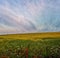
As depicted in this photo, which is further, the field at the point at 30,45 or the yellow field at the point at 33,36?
the yellow field at the point at 33,36

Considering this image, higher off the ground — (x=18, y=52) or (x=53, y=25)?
(x=53, y=25)

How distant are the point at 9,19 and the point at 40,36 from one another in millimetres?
614

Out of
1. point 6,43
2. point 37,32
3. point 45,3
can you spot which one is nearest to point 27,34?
point 37,32

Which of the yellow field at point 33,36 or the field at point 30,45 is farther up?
the yellow field at point 33,36

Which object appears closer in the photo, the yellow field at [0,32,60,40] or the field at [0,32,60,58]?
the field at [0,32,60,58]

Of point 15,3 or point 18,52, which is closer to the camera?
point 18,52

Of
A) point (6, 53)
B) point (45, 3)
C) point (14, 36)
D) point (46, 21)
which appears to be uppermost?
point (45, 3)

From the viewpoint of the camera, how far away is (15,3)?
355cm

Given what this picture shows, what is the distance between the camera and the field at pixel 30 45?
332 cm

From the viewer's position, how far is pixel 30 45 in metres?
3.38

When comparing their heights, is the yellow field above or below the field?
above

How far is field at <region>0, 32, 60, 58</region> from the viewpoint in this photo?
10.9ft

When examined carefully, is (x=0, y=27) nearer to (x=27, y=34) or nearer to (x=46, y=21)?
(x=27, y=34)

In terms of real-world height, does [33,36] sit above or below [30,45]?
above
